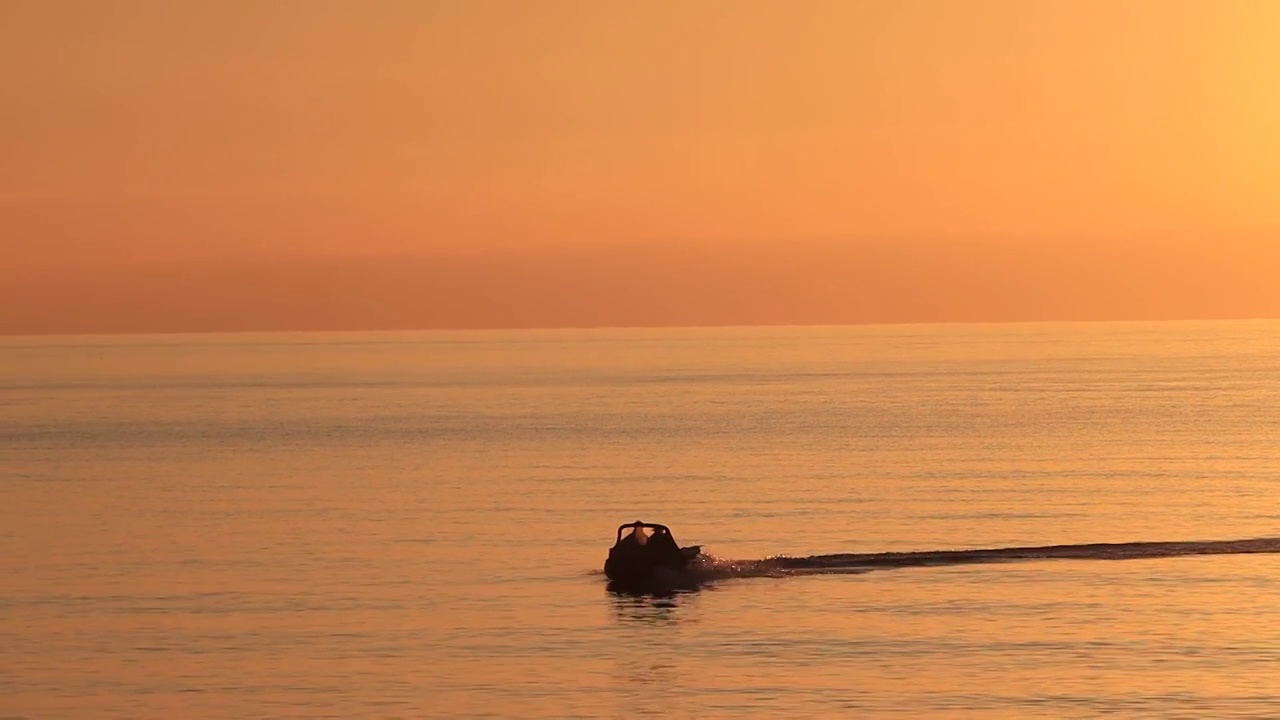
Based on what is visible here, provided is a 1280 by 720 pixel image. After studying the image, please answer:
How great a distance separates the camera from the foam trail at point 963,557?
63906mm

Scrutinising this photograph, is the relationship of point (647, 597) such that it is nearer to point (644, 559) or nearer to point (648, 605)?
point (648, 605)


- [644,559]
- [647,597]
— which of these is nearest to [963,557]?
[644,559]

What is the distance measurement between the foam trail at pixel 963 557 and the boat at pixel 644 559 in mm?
1244

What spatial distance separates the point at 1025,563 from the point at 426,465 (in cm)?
5919

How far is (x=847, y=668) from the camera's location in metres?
46.4

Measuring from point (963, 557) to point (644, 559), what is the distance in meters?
11.0

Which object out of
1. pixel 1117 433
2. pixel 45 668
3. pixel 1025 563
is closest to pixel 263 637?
Result: pixel 45 668

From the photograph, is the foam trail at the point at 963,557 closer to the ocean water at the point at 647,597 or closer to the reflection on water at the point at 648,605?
the ocean water at the point at 647,597

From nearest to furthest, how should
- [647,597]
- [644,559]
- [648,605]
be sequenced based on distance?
[648,605]
[647,597]
[644,559]

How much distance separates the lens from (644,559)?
6200 centimetres

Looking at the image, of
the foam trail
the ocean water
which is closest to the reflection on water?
the ocean water

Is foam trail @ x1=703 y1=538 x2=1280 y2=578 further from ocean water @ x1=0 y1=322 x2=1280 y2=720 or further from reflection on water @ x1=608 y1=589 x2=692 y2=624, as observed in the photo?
reflection on water @ x1=608 y1=589 x2=692 y2=624

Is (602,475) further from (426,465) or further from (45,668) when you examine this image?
(45,668)

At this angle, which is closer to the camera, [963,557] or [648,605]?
[648,605]
